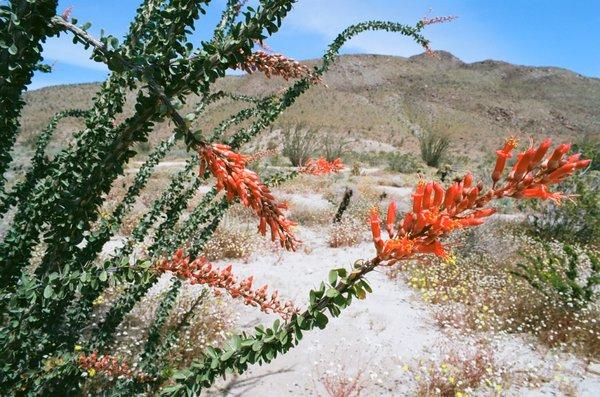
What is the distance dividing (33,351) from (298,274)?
17.0 ft

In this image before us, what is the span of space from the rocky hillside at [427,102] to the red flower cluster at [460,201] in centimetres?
3948

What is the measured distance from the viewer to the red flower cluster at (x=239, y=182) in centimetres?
92

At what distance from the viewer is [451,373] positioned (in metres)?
4.33

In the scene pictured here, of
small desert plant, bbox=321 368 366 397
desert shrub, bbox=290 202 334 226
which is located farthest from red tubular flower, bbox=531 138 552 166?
desert shrub, bbox=290 202 334 226

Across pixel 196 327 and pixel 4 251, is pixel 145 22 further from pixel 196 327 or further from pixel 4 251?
pixel 196 327

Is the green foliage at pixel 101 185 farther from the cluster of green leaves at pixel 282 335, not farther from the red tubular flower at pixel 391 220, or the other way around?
the red tubular flower at pixel 391 220

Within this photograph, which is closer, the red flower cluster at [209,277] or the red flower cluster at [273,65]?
the red flower cluster at [209,277]

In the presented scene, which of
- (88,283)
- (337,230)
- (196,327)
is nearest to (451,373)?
(196,327)

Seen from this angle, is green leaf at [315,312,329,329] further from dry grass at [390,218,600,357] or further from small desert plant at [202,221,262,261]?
small desert plant at [202,221,262,261]

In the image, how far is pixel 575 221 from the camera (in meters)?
9.62

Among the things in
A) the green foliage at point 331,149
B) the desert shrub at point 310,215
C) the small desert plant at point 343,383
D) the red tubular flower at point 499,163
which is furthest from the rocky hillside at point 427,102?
the red tubular flower at point 499,163

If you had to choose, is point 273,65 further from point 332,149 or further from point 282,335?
point 332,149

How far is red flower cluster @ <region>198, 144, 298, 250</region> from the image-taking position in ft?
3.01

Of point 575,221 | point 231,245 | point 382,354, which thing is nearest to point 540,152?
point 382,354
